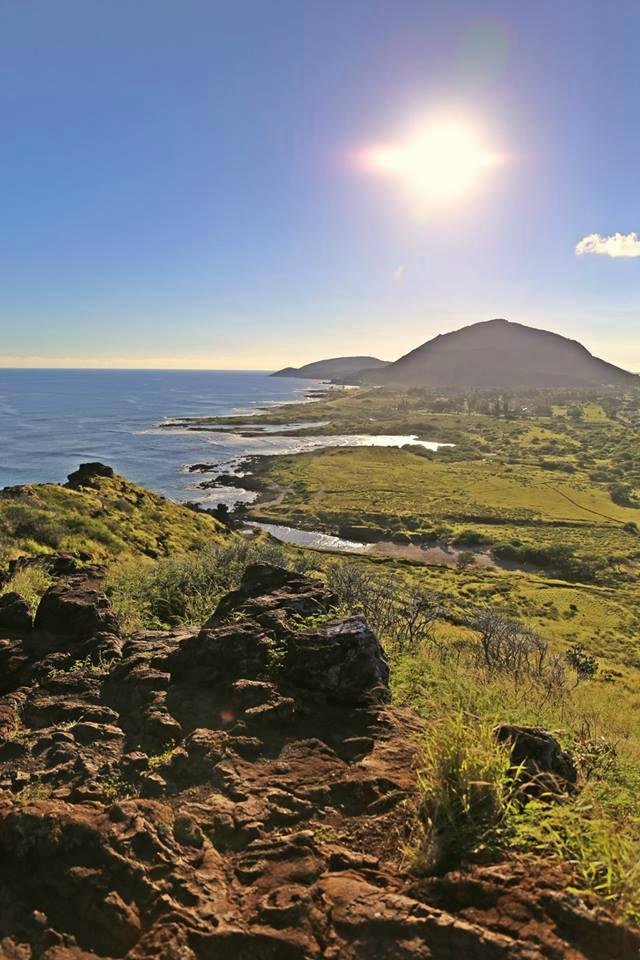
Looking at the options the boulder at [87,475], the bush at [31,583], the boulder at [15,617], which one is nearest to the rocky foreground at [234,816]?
the boulder at [15,617]

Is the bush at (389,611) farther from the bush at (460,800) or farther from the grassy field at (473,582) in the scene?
the bush at (460,800)

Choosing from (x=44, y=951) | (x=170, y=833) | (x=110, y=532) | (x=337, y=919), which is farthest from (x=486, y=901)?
(x=110, y=532)

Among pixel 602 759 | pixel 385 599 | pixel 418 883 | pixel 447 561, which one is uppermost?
pixel 418 883

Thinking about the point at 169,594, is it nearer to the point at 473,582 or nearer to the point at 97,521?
the point at 97,521

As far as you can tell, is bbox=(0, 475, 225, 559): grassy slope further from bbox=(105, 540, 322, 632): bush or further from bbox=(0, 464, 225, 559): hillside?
bbox=(105, 540, 322, 632): bush

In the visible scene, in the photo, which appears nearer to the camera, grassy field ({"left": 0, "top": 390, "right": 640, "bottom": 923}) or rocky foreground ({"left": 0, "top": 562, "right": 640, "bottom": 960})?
rocky foreground ({"left": 0, "top": 562, "right": 640, "bottom": 960})

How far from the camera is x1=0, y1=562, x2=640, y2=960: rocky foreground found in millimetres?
3807

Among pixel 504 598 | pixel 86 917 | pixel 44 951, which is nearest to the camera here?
pixel 44 951

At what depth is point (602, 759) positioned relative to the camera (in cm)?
653

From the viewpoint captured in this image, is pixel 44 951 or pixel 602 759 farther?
pixel 602 759

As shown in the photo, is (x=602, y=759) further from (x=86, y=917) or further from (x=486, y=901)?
(x=86, y=917)

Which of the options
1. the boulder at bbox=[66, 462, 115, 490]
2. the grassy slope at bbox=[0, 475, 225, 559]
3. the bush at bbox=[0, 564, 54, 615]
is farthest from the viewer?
Answer: the boulder at bbox=[66, 462, 115, 490]

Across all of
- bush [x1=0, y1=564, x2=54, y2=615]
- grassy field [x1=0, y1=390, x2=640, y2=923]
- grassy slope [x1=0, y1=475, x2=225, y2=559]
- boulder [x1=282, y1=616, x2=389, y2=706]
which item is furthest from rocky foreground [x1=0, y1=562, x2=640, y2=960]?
grassy slope [x1=0, y1=475, x2=225, y2=559]

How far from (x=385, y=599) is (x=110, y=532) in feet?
57.1
